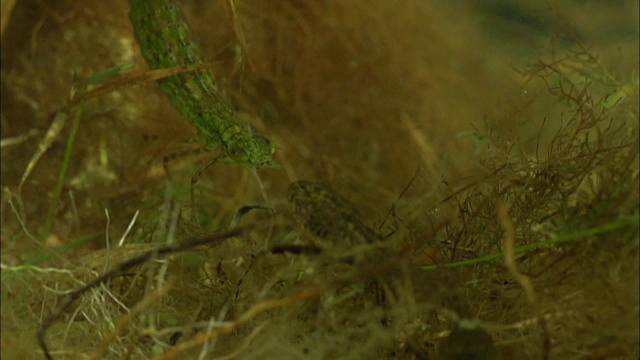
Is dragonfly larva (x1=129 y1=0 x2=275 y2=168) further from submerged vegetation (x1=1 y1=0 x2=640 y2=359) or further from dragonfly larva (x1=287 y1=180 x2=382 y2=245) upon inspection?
dragonfly larva (x1=287 y1=180 x2=382 y2=245)

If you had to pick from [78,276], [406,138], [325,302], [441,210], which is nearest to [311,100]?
[406,138]

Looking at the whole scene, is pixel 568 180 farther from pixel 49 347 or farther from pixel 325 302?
pixel 49 347

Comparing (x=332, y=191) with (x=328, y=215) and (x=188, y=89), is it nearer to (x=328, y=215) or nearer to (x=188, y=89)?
(x=328, y=215)

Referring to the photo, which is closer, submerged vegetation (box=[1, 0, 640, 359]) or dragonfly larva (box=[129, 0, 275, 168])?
submerged vegetation (box=[1, 0, 640, 359])

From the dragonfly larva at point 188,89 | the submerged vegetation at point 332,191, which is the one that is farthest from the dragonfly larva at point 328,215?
the dragonfly larva at point 188,89

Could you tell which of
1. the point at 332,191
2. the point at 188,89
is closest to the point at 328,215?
the point at 332,191

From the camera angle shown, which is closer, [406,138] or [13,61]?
[13,61]

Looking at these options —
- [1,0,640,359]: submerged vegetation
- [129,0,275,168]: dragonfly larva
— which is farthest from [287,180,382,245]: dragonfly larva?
[129,0,275,168]: dragonfly larva
